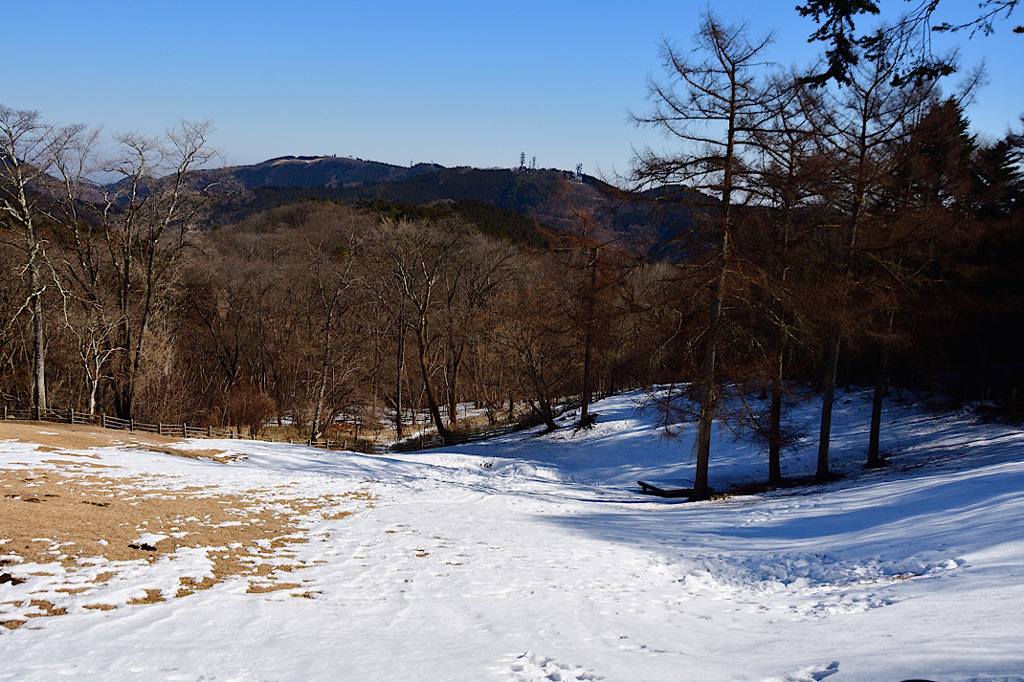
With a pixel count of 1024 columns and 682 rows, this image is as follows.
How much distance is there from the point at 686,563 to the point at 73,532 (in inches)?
335

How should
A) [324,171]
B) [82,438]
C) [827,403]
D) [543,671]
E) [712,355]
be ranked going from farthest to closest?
[324,171] < [827,403] < [82,438] < [712,355] < [543,671]

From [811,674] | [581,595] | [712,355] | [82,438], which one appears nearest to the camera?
[811,674]

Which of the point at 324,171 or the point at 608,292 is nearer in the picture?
the point at 608,292

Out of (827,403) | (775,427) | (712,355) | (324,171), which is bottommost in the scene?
(775,427)

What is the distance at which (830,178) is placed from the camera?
14938mm

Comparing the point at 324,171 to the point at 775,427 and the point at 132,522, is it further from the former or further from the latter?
the point at 132,522

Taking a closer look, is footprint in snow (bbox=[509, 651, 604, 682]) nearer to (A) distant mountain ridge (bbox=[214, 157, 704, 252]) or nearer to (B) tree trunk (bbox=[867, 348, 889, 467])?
(A) distant mountain ridge (bbox=[214, 157, 704, 252])

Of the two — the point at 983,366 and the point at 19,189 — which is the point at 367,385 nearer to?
the point at 19,189

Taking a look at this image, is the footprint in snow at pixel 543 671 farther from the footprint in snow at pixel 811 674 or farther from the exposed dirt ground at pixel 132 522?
the exposed dirt ground at pixel 132 522

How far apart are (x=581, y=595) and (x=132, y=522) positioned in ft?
22.4

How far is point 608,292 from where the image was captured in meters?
23.3

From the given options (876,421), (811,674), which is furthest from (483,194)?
(811,674)

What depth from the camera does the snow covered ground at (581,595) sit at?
4867 millimetres

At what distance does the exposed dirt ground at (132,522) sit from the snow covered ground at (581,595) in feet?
0.68
